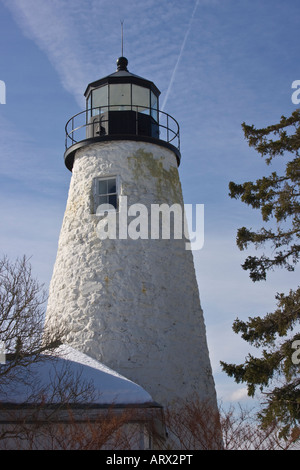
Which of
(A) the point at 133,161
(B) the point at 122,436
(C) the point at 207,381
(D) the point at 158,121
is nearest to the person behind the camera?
(B) the point at 122,436

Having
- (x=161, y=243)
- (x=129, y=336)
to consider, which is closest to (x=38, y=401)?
(x=129, y=336)

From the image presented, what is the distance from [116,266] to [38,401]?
15.5 feet

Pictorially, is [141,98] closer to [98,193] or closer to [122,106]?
[122,106]

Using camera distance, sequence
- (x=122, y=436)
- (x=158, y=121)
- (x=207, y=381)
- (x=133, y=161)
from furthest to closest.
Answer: (x=158, y=121) < (x=133, y=161) < (x=207, y=381) < (x=122, y=436)

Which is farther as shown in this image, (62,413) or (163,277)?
(163,277)

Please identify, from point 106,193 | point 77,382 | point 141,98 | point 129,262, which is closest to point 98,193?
point 106,193

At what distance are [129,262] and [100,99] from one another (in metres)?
5.79

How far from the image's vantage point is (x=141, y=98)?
18469 millimetres

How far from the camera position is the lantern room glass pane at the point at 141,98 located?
1833cm

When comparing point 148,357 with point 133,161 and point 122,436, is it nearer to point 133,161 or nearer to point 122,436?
point 122,436

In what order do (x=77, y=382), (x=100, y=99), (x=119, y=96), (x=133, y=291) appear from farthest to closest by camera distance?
(x=100, y=99)
(x=119, y=96)
(x=133, y=291)
(x=77, y=382)

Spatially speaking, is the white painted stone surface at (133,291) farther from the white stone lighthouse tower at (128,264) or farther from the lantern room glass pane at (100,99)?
the lantern room glass pane at (100,99)

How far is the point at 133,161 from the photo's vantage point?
55.0 feet

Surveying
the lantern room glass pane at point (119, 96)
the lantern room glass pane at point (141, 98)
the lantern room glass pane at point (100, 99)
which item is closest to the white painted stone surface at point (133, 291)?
the lantern room glass pane at point (100, 99)
